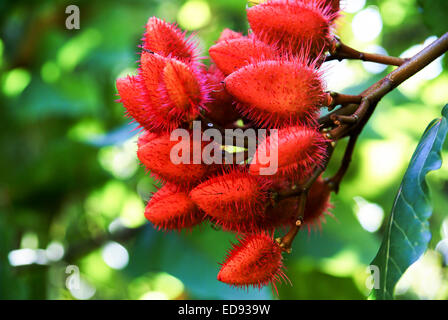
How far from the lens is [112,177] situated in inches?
105

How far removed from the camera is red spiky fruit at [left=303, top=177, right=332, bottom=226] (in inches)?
48.1

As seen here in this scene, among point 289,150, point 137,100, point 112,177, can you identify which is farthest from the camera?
point 112,177

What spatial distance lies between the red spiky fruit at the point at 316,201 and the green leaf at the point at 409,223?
0.24m

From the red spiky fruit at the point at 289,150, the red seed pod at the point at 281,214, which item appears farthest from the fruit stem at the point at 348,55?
the red seed pod at the point at 281,214

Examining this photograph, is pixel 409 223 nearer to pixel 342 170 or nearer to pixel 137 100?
pixel 342 170

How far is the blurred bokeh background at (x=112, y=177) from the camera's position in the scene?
7.25 feet

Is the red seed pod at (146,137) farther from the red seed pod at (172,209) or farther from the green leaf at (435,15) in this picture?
the green leaf at (435,15)

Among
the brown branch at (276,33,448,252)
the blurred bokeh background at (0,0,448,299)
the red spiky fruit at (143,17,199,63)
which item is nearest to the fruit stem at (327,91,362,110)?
the brown branch at (276,33,448,252)

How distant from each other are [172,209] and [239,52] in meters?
0.38

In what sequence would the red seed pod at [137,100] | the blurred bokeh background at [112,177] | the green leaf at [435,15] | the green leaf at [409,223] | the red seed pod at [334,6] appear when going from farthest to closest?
the blurred bokeh background at [112,177], the green leaf at [435,15], the red seed pod at [334,6], the red seed pod at [137,100], the green leaf at [409,223]

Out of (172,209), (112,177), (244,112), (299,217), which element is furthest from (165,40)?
(112,177)

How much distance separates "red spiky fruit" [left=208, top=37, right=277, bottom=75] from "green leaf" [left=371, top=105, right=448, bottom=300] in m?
0.38
